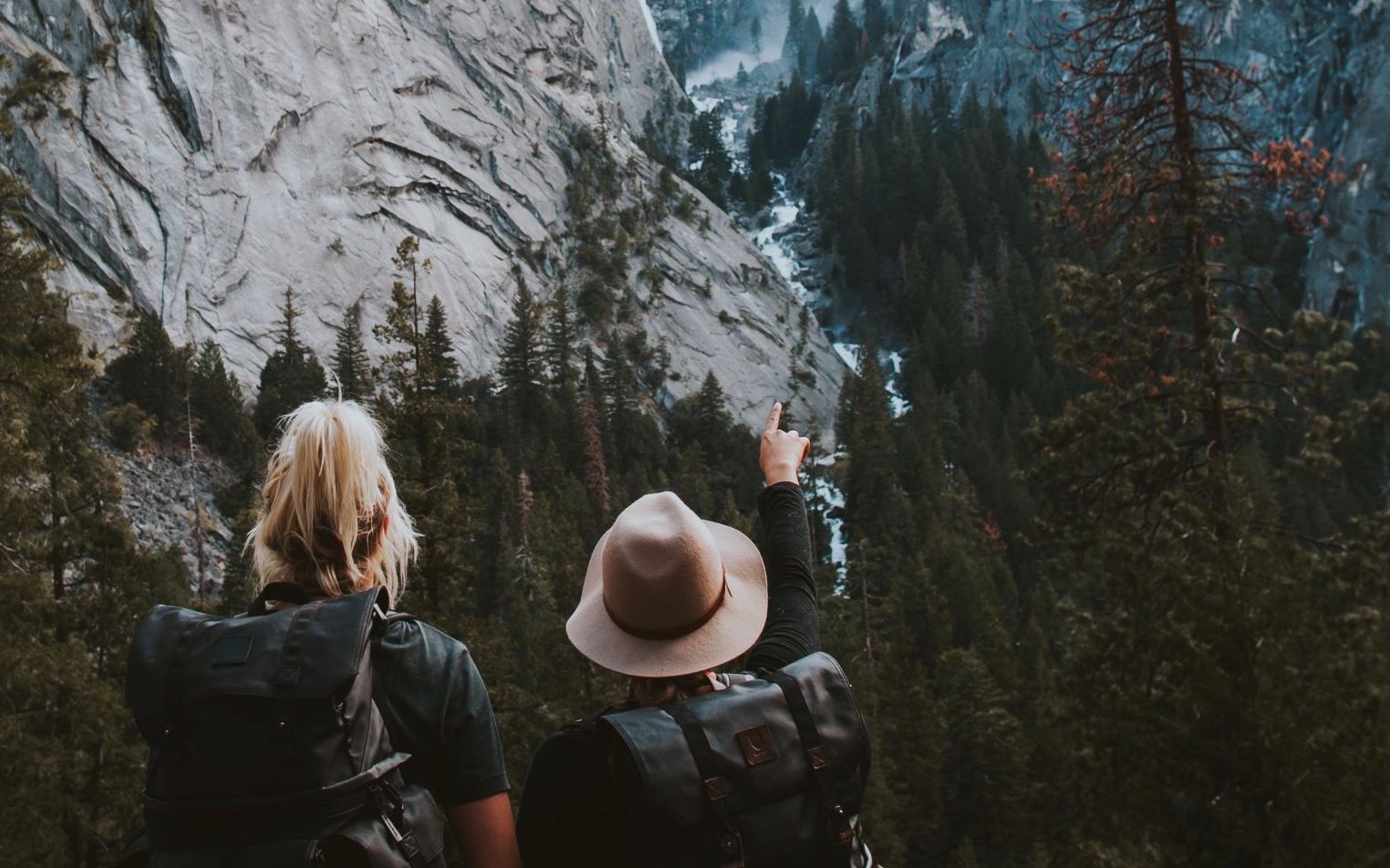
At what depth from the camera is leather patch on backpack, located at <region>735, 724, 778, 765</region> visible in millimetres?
2584

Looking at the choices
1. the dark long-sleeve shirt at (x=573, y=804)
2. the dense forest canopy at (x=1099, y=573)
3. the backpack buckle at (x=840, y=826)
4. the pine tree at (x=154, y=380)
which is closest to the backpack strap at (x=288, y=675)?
the dark long-sleeve shirt at (x=573, y=804)

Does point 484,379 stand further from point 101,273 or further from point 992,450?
point 992,450

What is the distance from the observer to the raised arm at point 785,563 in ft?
11.0

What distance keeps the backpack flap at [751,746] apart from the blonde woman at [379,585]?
458 millimetres

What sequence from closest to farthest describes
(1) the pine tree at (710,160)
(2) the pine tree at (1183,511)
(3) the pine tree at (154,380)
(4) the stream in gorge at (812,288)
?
1. (2) the pine tree at (1183,511)
2. (3) the pine tree at (154,380)
3. (4) the stream in gorge at (812,288)
4. (1) the pine tree at (710,160)

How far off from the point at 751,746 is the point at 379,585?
1.00 metres

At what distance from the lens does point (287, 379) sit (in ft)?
191

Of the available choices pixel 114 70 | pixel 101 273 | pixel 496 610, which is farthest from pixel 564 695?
pixel 114 70

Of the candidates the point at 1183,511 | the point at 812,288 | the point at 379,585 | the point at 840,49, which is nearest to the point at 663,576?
the point at 379,585

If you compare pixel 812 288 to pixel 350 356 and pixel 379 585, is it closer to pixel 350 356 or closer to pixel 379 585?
pixel 350 356

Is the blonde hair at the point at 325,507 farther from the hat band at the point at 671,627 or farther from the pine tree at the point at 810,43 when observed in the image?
the pine tree at the point at 810,43

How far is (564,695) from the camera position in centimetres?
2500

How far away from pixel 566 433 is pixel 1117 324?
6123 centimetres

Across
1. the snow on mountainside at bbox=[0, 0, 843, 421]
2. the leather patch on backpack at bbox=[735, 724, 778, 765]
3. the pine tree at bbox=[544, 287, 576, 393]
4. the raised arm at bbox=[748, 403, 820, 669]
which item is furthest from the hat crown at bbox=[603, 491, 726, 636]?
the pine tree at bbox=[544, 287, 576, 393]
